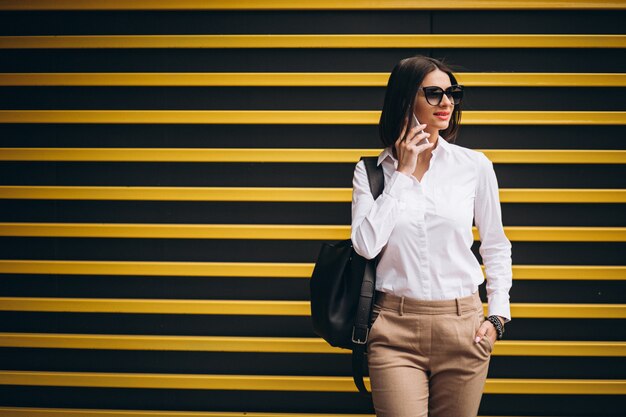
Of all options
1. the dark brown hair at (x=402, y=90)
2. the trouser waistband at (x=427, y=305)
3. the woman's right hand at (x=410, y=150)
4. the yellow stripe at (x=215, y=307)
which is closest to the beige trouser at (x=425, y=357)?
the trouser waistband at (x=427, y=305)

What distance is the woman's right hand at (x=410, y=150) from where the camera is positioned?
2.09 m

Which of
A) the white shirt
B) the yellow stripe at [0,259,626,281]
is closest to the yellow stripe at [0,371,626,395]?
the yellow stripe at [0,259,626,281]

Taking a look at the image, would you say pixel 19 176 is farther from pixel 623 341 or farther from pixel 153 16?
pixel 623 341

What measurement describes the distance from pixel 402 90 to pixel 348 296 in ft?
3.12

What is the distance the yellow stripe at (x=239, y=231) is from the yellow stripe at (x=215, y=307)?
40 centimetres

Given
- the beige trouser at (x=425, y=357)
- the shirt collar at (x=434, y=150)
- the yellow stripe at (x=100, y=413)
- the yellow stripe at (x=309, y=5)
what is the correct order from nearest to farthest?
1. the beige trouser at (x=425, y=357)
2. the shirt collar at (x=434, y=150)
3. the yellow stripe at (x=309, y=5)
4. the yellow stripe at (x=100, y=413)

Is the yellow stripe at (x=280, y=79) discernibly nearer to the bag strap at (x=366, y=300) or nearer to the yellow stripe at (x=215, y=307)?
the bag strap at (x=366, y=300)

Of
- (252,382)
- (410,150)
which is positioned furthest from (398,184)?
(252,382)

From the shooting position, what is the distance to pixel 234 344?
3.03m

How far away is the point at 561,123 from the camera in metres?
2.94

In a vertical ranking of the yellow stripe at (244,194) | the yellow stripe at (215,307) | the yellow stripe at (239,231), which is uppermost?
the yellow stripe at (244,194)

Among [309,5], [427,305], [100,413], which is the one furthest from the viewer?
[100,413]

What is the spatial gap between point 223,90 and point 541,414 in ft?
9.30

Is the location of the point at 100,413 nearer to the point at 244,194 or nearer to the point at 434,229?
the point at 244,194
